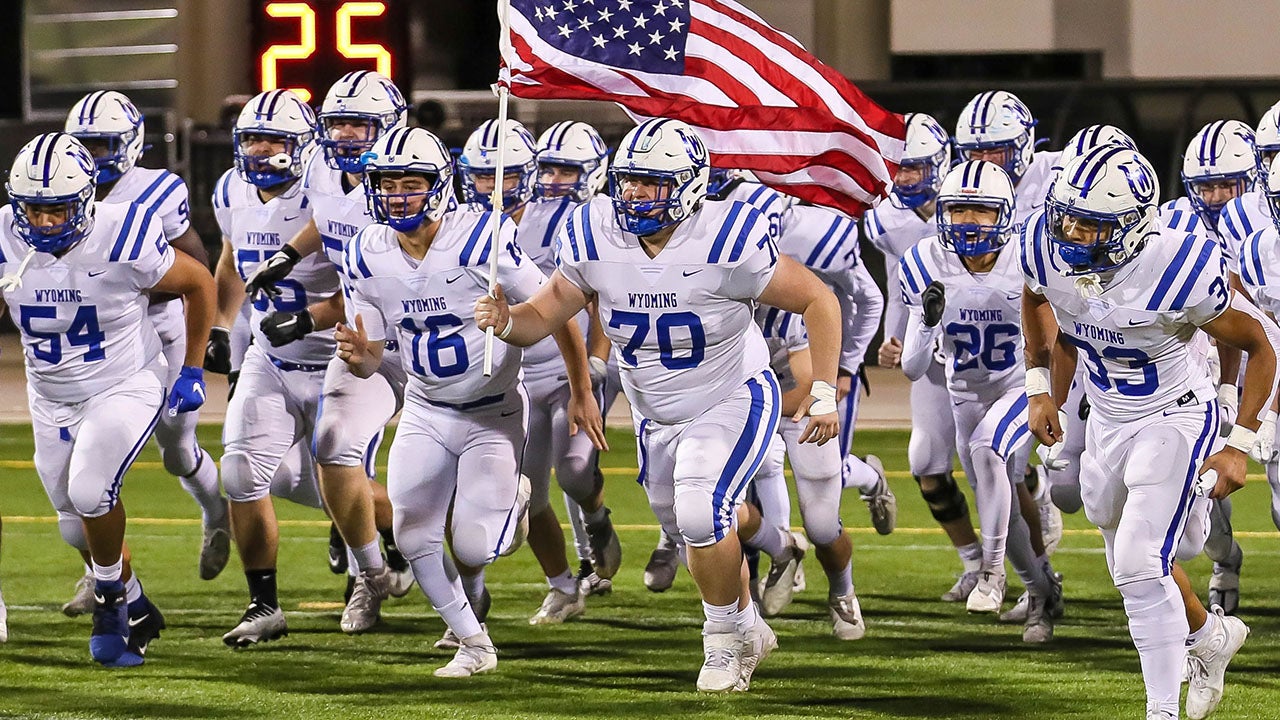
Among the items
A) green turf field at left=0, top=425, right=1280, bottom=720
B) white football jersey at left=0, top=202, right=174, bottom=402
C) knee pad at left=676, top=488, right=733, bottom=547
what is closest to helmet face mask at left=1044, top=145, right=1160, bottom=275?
knee pad at left=676, top=488, right=733, bottom=547

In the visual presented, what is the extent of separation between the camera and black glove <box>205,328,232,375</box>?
764 cm

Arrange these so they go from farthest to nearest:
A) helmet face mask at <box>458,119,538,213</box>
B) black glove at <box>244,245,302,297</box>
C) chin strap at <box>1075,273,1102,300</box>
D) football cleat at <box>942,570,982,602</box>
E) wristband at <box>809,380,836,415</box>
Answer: helmet face mask at <box>458,119,538,213</box>, football cleat at <box>942,570,982,602</box>, black glove at <box>244,245,302,297</box>, wristband at <box>809,380,836,415</box>, chin strap at <box>1075,273,1102,300</box>

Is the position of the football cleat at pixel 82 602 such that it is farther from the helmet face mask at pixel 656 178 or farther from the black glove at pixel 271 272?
the helmet face mask at pixel 656 178

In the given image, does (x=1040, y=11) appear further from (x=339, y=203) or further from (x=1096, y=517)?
(x=1096, y=517)

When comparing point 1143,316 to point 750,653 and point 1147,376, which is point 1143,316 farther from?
point 750,653

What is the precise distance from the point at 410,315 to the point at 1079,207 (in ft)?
7.28

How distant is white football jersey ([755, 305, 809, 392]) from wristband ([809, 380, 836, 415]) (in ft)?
5.22

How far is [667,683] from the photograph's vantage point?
6.69m

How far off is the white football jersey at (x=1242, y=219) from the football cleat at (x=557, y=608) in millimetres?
2791

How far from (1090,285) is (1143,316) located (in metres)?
0.17

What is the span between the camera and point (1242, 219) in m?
7.83

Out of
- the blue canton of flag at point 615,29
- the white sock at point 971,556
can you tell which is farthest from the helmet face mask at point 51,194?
the white sock at point 971,556

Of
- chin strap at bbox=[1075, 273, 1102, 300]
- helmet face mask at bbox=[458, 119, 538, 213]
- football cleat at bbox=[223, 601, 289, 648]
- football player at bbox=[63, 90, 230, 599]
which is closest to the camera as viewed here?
chin strap at bbox=[1075, 273, 1102, 300]

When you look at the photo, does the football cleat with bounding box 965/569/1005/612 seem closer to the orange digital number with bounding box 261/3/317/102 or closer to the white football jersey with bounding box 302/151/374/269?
the white football jersey with bounding box 302/151/374/269
